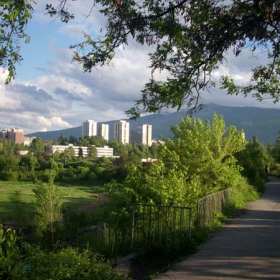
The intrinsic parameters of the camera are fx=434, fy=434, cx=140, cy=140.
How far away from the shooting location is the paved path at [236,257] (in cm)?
824

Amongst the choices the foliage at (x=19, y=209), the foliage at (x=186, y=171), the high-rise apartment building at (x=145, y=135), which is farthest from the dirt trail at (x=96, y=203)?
the high-rise apartment building at (x=145, y=135)

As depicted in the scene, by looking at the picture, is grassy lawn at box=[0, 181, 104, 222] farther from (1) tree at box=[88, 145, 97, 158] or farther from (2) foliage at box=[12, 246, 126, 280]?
(1) tree at box=[88, 145, 97, 158]

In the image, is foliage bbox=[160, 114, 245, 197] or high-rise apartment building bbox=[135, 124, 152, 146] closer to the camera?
foliage bbox=[160, 114, 245, 197]

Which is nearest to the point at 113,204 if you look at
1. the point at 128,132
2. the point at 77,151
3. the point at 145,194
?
the point at 145,194

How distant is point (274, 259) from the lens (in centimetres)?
972

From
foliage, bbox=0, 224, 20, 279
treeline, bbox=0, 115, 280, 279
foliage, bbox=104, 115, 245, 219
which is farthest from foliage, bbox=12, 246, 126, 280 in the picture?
foliage, bbox=104, 115, 245, 219

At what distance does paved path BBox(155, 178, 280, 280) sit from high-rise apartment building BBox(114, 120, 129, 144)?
179 meters

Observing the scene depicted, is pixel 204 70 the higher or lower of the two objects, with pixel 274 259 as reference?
higher

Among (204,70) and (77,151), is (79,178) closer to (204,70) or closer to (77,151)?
(77,151)

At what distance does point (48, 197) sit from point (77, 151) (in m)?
151

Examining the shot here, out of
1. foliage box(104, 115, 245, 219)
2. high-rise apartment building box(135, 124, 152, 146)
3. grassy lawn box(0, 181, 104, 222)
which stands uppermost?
high-rise apartment building box(135, 124, 152, 146)

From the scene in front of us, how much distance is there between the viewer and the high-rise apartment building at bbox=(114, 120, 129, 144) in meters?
194

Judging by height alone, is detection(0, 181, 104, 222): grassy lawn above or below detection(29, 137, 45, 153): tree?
below

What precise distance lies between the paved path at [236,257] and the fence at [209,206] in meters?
0.61
